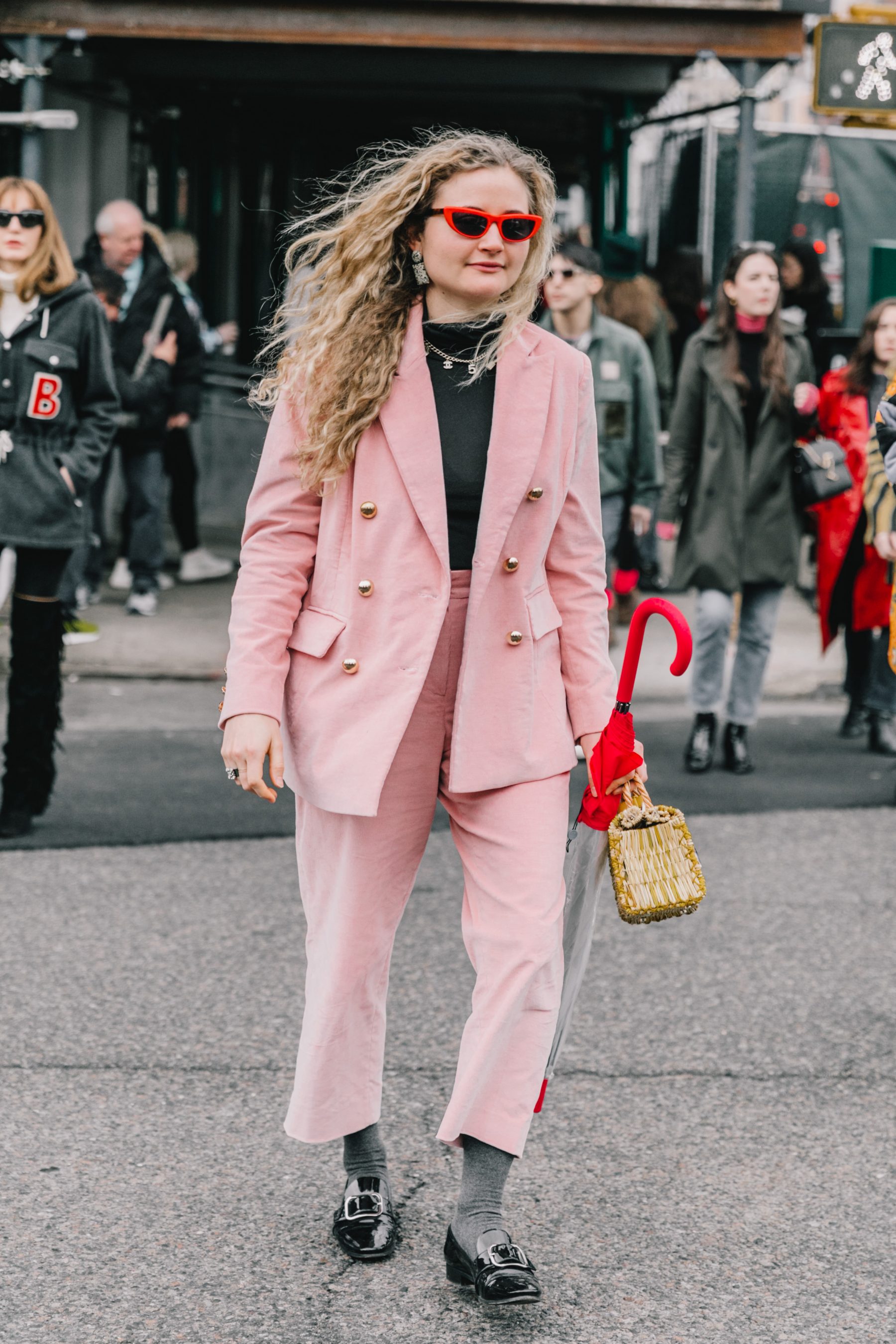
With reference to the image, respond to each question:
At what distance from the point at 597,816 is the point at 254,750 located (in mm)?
633

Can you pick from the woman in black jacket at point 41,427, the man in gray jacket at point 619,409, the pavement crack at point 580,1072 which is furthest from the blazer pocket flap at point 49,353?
the pavement crack at point 580,1072

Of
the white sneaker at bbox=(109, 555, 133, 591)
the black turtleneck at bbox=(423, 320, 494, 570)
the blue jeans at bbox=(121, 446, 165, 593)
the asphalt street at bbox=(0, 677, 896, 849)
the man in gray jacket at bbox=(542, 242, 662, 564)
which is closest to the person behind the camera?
the black turtleneck at bbox=(423, 320, 494, 570)

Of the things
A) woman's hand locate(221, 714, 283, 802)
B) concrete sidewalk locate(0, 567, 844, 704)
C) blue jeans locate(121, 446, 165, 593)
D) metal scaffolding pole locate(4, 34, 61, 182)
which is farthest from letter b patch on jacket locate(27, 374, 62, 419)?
blue jeans locate(121, 446, 165, 593)

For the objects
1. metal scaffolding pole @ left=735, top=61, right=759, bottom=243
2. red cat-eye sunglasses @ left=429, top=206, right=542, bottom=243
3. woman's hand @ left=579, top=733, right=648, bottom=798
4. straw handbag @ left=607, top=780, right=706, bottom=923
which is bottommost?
straw handbag @ left=607, top=780, right=706, bottom=923

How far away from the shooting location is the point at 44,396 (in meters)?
5.87

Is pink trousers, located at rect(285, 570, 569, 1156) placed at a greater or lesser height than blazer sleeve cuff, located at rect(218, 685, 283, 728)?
lesser

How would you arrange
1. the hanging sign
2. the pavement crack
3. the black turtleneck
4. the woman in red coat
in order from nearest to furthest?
the black turtleneck < the pavement crack < the woman in red coat < the hanging sign

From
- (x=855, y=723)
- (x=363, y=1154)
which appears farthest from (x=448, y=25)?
(x=363, y=1154)

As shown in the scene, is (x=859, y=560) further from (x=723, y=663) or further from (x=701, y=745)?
(x=701, y=745)

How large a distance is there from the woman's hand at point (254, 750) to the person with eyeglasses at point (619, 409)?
4423 mm

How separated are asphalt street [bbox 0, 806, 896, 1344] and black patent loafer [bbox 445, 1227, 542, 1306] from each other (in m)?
0.05

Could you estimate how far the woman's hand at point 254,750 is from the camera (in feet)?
10.1

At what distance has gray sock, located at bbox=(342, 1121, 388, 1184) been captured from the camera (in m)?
3.36

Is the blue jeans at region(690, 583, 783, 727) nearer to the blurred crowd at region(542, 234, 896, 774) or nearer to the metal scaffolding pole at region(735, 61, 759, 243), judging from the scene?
the blurred crowd at region(542, 234, 896, 774)
